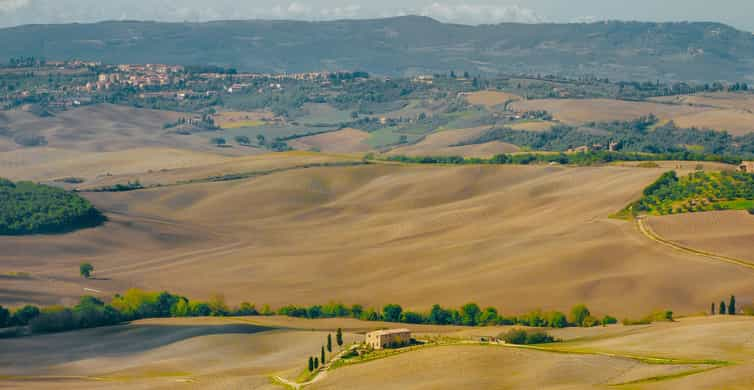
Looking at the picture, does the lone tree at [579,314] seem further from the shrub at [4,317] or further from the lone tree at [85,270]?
the lone tree at [85,270]

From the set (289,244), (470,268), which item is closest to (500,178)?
(289,244)

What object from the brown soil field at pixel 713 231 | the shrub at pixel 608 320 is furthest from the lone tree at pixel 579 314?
the brown soil field at pixel 713 231

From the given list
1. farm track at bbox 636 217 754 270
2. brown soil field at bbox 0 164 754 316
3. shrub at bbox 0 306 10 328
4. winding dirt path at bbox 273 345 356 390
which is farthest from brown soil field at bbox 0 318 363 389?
farm track at bbox 636 217 754 270

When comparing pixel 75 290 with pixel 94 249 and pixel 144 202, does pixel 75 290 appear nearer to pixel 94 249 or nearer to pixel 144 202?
pixel 94 249

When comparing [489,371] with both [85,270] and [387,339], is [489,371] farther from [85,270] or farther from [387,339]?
[85,270]

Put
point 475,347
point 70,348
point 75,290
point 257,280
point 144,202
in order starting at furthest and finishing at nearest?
point 144,202, point 257,280, point 75,290, point 70,348, point 475,347

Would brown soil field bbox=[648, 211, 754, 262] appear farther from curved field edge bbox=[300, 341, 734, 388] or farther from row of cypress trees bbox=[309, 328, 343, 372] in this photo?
row of cypress trees bbox=[309, 328, 343, 372]
